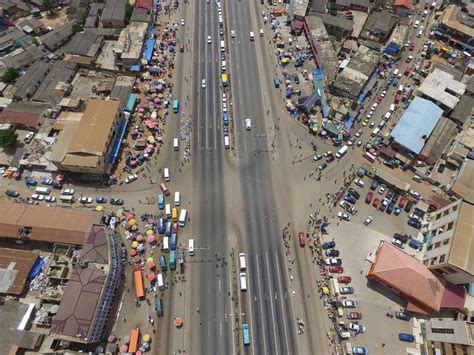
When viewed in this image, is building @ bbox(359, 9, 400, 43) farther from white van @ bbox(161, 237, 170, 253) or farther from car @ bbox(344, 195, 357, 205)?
white van @ bbox(161, 237, 170, 253)

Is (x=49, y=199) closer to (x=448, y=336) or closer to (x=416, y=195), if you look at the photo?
(x=416, y=195)

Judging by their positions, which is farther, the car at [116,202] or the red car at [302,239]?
the car at [116,202]

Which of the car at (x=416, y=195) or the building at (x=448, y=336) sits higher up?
the car at (x=416, y=195)

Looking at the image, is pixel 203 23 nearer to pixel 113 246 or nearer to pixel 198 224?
pixel 198 224

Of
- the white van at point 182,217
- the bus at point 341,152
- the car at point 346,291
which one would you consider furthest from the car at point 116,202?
the bus at point 341,152

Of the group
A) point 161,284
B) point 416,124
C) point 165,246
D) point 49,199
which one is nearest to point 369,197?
point 416,124

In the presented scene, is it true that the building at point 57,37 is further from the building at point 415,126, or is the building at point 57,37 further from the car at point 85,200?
the building at point 415,126
